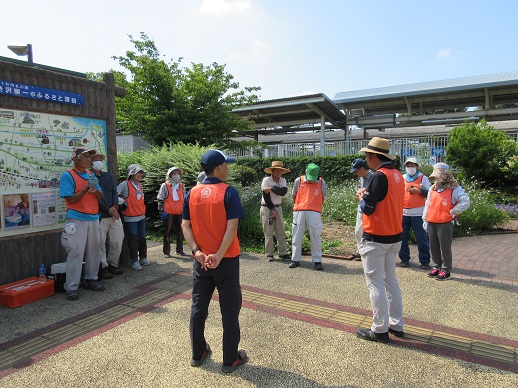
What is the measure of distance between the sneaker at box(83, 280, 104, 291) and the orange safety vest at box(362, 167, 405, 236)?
3.76 m

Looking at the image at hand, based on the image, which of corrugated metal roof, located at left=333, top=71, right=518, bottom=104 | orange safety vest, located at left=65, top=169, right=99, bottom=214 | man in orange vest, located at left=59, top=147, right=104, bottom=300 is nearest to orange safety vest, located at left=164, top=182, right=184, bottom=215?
man in orange vest, located at left=59, top=147, right=104, bottom=300

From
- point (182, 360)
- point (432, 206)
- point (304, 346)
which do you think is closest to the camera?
point (182, 360)

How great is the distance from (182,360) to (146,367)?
0.31 meters

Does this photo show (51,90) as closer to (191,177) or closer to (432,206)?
(191,177)

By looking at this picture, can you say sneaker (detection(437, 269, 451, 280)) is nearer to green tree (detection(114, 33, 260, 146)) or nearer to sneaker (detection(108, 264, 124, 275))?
sneaker (detection(108, 264, 124, 275))

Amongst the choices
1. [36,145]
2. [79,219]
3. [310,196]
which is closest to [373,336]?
[310,196]

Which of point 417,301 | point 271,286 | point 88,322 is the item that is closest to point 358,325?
point 417,301

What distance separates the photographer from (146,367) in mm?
3184

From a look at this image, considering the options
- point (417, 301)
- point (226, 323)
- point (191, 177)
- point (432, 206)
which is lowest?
point (417, 301)

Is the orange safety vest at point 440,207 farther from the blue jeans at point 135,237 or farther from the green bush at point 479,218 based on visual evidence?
the blue jeans at point 135,237

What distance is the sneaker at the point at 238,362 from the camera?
121 inches

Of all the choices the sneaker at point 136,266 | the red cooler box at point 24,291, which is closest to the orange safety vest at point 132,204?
the sneaker at point 136,266

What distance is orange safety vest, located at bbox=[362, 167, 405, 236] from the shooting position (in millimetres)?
3639

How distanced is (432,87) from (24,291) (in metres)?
19.4
